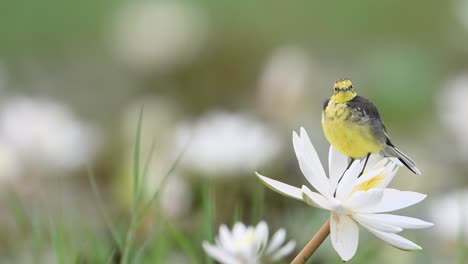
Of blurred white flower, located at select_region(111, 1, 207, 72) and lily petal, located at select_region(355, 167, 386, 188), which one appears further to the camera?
blurred white flower, located at select_region(111, 1, 207, 72)

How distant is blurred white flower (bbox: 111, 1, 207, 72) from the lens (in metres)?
5.81

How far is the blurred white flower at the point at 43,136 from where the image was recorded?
9.64 feet

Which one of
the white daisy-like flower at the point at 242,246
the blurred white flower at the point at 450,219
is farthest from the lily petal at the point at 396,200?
the blurred white flower at the point at 450,219

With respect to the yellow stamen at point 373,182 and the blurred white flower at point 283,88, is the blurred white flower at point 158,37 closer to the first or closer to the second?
the blurred white flower at point 283,88

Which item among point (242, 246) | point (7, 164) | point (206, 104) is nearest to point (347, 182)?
point (242, 246)

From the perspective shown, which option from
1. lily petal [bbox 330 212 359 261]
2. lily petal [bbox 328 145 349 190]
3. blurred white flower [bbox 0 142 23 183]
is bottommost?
blurred white flower [bbox 0 142 23 183]

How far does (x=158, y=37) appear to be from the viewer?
18.9ft

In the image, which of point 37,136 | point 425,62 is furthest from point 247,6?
point 37,136

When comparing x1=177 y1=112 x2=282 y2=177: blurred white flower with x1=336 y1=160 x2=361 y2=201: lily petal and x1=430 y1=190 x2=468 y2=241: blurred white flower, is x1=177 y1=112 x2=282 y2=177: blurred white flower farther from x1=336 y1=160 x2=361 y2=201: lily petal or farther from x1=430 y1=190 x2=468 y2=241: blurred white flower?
x1=336 y1=160 x2=361 y2=201: lily petal

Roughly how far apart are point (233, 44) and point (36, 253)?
4.72 metres

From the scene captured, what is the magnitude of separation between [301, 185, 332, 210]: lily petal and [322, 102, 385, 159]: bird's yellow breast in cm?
5

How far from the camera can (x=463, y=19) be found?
4.88 m

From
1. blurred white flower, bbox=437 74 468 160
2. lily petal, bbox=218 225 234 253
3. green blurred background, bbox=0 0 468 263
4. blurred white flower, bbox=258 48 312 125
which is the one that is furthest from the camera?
blurred white flower, bbox=437 74 468 160

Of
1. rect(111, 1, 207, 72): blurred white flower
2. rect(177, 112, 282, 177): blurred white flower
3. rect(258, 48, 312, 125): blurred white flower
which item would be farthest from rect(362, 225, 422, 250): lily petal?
rect(111, 1, 207, 72): blurred white flower
